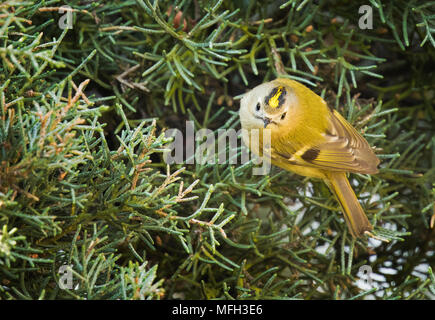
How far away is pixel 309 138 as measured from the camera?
209 centimetres

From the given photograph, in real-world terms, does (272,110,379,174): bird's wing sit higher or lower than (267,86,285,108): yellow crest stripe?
lower

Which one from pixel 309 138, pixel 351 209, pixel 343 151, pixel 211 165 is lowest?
pixel 351 209

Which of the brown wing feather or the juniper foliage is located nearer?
the juniper foliage

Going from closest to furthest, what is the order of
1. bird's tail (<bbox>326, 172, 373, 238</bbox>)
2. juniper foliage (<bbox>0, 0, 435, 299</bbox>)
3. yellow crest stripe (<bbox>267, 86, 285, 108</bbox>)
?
juniper foliage (<bbox>0, 0, 435, 299</bbox>)
bird's tail (<bbox>326, 172, 373, 238</bbox>)
yellow crest stripe (<bbox>267, 86, 285, 108</bbox>)

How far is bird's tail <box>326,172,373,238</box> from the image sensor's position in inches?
65.0

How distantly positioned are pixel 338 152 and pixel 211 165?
1.90 ft

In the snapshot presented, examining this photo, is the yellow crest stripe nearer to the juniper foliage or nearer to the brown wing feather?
the juniper foliage

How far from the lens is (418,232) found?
1941mm

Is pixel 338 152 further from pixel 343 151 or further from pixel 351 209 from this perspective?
pixel 351 209

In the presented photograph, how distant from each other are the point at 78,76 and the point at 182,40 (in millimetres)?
361

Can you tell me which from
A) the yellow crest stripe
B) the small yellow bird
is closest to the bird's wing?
the small yellow bird

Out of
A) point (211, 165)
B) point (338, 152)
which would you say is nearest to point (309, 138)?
point (338, 152)

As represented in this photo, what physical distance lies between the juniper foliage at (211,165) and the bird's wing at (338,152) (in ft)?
0.17

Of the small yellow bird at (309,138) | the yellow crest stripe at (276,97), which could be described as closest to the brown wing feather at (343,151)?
the small yellow bird at (309,138)
